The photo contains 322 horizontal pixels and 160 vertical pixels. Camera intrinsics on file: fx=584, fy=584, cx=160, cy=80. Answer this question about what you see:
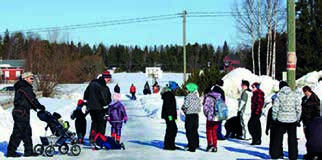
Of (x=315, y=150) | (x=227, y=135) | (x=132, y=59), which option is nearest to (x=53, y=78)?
(x=227, y=135)

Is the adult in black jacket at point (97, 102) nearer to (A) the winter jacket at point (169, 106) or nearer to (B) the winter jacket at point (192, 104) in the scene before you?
(A) the winter jacket at point (169, 106)

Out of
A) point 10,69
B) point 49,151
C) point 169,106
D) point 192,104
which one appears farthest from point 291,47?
point 10,69

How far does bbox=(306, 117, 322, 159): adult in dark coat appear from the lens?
29.5 ft

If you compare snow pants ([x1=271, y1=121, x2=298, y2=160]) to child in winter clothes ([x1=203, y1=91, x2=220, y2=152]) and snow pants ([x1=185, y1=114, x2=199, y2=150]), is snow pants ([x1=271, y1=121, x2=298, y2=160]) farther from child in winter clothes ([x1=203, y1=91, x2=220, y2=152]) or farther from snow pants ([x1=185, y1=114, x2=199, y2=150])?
snow pants ([x1=185, y1=114, x2=199, y2=150])

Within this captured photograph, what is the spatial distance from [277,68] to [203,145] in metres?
54.4

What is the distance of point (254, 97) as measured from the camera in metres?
16.0

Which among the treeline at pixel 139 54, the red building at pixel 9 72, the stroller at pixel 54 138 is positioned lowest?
the stroller at pixel 54 138

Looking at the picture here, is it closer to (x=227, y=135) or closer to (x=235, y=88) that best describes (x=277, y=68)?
(x=235, y=88)

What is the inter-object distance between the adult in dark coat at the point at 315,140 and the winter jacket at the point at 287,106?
3073mm

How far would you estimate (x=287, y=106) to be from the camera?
12.4m

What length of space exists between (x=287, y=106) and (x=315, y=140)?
3.33 metres

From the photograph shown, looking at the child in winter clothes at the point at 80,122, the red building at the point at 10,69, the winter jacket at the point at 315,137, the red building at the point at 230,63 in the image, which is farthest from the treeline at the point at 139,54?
the winter jacket at the point at 315,137

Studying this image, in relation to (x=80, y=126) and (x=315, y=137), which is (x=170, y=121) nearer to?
(x=80, y=126)

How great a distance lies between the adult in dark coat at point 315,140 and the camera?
8.98 meters
